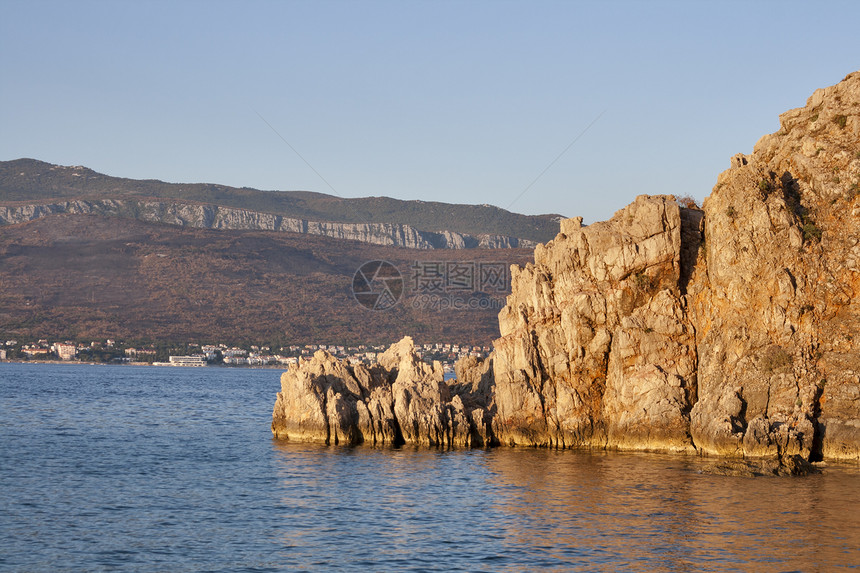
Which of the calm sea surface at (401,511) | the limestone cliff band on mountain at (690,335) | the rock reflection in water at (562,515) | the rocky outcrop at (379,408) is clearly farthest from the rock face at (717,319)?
the rock reflection in water at (562,515)

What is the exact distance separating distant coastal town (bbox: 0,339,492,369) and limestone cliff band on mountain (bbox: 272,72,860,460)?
114 metres

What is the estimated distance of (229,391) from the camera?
4729 inches

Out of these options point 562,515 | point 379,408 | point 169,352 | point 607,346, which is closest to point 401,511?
point 562,515

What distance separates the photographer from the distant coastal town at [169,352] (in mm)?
178625

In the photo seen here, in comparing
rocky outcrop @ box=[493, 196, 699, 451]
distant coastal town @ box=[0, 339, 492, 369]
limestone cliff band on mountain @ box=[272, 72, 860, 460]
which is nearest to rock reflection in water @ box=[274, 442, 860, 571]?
rocky outcrop @ box=[493, 196, 699, 451]

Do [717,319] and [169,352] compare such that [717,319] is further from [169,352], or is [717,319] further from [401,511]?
[169,352]

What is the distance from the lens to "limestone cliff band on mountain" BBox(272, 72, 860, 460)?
44.8 metres

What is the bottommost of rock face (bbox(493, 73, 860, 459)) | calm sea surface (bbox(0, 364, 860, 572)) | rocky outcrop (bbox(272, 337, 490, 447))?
calm sea surface (bbox(0, 364, 860, 572))

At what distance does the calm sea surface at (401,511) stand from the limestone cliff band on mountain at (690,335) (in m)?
2.32

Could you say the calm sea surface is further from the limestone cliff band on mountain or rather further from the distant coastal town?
the distant coastal town

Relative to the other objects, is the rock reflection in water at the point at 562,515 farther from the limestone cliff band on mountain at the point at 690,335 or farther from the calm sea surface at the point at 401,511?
the limestone cliff band on mountain at the point at 690,335

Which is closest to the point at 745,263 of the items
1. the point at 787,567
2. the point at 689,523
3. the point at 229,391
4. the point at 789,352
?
the point at 789,352

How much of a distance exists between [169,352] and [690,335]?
6216 inches

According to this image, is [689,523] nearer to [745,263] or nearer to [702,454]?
[702,454]
